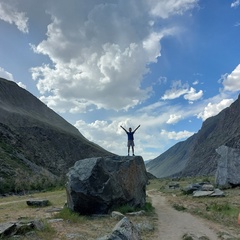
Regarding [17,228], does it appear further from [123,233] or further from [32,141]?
[32,141]

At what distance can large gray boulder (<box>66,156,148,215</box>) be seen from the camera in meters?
20.3

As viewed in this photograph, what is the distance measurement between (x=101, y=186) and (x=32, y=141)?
10203 centimetres

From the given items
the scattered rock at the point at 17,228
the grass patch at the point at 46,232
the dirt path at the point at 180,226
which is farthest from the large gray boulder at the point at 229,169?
the scattered rock at the point at 17,228

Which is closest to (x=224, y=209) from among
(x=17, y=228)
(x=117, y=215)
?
(x=117, y=215)

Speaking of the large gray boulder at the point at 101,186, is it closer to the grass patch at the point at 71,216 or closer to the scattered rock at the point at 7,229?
the grass patch at the point at 71,216

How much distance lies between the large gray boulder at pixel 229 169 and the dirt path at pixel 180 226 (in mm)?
13588

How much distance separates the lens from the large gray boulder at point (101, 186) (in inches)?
799

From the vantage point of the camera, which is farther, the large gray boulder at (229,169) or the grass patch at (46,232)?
the large gray boulder at (229,169)

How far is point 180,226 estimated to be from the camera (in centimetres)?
1689

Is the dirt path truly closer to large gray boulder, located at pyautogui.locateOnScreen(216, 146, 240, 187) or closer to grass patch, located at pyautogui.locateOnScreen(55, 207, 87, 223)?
grass patch, located at pyautogui.locateOnScreen(55, 207, 87, 223)

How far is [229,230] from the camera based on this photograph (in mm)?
15953

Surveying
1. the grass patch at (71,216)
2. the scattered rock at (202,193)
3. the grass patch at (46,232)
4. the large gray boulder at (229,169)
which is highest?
the large gray boulder at (229,169)

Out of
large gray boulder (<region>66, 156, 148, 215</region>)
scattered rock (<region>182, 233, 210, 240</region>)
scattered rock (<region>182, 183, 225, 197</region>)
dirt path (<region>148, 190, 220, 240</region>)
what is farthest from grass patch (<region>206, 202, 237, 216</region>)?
scattered rock (<region>182, 233, 210, 240</region>)

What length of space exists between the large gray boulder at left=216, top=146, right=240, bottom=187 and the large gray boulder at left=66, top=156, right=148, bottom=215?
14285mm
